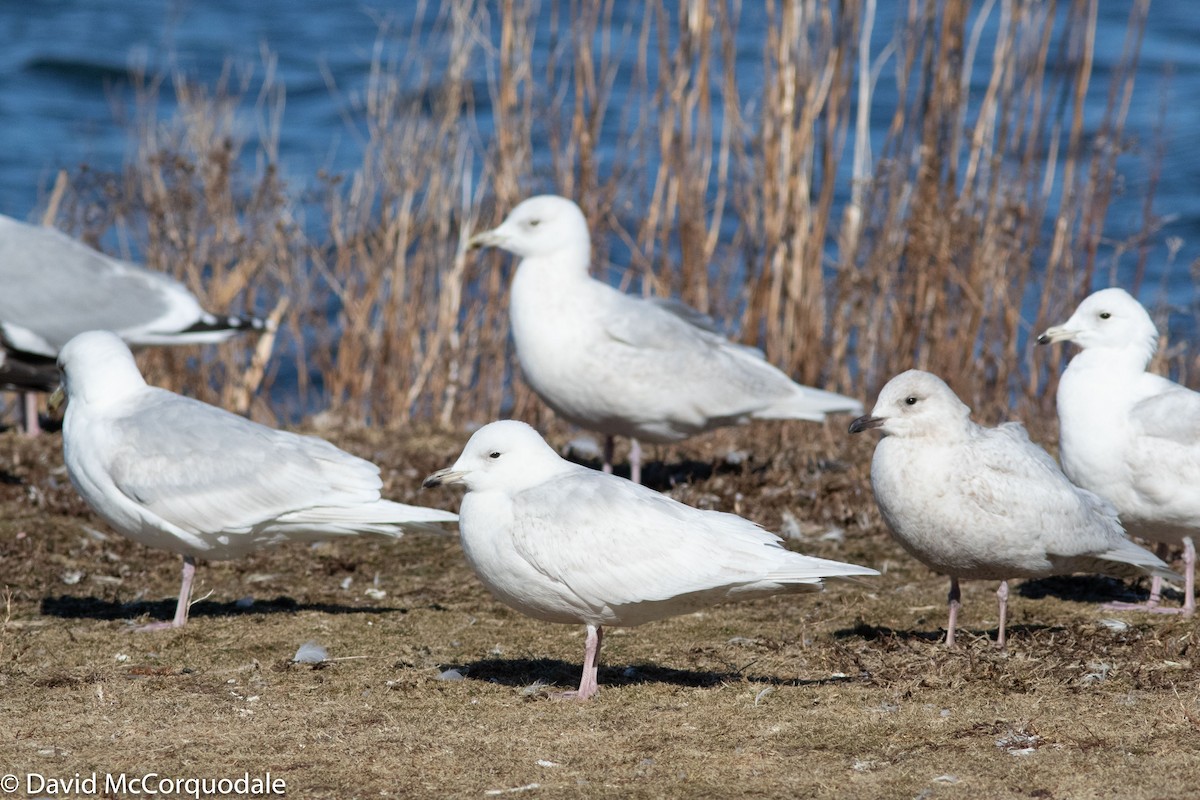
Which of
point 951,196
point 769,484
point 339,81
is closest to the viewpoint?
point 769,484

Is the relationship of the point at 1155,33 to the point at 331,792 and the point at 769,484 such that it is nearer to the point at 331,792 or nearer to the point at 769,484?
the point at 769,484

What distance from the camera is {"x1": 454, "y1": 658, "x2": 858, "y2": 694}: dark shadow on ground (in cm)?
452

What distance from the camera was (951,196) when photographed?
8.13m

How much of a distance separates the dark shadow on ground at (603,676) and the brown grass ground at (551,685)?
0.01m

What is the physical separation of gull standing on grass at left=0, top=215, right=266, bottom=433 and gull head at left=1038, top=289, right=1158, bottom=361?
456cm

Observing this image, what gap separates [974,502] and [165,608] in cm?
292

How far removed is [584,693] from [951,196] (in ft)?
15.3

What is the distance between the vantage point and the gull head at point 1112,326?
18.7 feet

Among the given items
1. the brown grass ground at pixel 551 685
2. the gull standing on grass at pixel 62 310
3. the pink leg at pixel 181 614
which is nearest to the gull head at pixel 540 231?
the brown grass ground at pixel 551 685

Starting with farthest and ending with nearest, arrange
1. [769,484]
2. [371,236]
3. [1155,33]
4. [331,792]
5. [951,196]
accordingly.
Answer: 1. [1155,33]
2. [371,236]
3. [951,196]
4. [769,484]
5. [331,792]

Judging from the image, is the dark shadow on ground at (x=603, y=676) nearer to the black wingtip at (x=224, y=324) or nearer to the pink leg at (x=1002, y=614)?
the pink leg at (x=1002, y=614)

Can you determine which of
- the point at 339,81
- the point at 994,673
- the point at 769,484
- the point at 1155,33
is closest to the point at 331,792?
the point at 994,673

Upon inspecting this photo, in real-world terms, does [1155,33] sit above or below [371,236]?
above

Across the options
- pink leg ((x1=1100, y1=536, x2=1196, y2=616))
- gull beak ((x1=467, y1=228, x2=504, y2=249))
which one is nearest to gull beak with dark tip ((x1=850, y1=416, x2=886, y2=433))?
pink leg ((x1=1100, y1=536, x2=1196, y2=616))
